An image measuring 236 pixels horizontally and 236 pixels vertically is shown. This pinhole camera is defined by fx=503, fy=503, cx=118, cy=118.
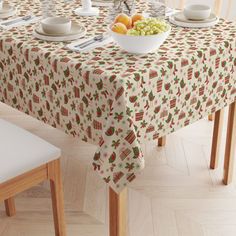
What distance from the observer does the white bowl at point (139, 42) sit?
1682 millimetres

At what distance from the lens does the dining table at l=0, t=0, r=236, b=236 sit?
1588mm

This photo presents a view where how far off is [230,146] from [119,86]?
91 centimetres

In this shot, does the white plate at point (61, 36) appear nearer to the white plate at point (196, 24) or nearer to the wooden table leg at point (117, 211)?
the white plate at point (196, 24)

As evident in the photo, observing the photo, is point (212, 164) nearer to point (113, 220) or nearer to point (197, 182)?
point (197, 182)

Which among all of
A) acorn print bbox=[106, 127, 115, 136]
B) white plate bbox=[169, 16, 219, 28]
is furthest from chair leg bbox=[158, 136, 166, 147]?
acorn print bbox=[106, 127, 115, 136]

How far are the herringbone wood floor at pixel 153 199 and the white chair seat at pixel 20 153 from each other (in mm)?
494

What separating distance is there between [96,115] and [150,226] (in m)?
0.68

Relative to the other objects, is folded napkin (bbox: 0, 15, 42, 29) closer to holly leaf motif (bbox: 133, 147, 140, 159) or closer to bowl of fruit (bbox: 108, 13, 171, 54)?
bowl of fruit (bbox: 108, 13, 171, 54)

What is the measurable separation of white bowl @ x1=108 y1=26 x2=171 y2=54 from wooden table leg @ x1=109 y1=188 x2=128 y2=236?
0.48m

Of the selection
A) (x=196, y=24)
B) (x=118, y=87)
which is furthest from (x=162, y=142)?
(x=118, y=87)

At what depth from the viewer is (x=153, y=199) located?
89.9 inches

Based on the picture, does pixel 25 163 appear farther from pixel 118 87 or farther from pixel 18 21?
pixel 18 21

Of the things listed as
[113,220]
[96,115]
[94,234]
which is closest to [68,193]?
[94,234]

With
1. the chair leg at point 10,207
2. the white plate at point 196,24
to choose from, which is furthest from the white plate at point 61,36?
the chair leg at point 10,207
